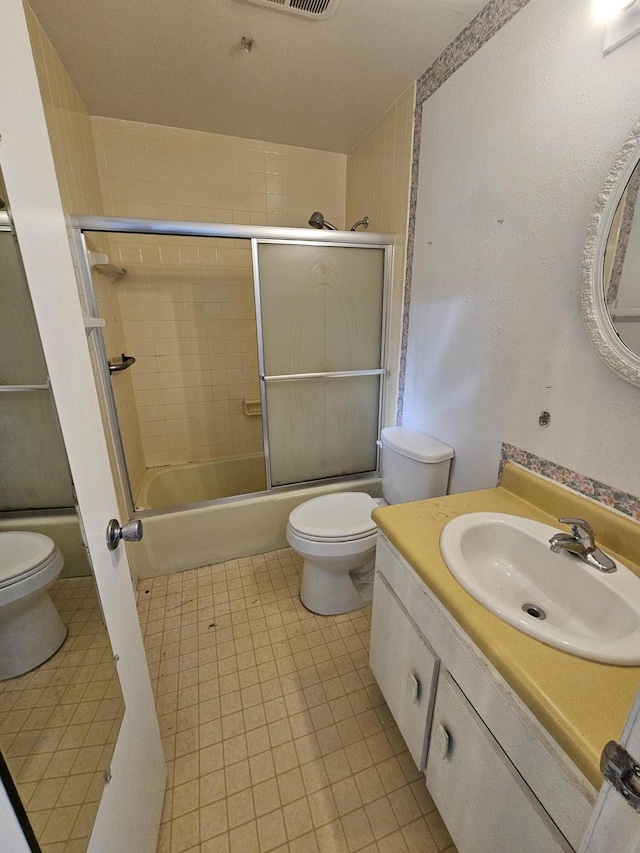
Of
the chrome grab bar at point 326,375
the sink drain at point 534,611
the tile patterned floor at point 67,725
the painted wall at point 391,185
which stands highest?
the painted wall at point 391,185

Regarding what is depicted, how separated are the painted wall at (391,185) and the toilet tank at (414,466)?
1.32 feet

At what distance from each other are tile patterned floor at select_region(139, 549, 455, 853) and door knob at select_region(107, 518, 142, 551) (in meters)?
0.89

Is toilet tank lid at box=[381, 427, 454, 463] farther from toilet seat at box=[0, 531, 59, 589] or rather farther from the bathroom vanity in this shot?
toilet seat at box=[0, 531, 59, 589]

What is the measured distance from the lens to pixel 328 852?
927 mm

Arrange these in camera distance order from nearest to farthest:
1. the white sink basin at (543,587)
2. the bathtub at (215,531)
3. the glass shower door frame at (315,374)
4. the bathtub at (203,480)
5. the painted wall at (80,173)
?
the white sink basin at (543,587), the painted wall at (80,173), the glass shower door frame at (315,374), the bathtub at (215,531), the bathtub at (203,480)

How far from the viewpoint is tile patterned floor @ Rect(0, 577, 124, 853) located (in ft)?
1.42

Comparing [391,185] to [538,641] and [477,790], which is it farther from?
[477,790]

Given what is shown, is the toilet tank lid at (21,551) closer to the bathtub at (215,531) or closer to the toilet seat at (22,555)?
the toilet seat at (22,555)

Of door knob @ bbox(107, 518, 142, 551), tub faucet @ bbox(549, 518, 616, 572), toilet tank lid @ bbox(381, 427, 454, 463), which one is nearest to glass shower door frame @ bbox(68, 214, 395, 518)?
toilet tank lid @ bbox(381, 427, 454, 463)

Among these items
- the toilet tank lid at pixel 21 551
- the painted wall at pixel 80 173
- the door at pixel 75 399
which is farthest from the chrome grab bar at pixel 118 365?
the toilet tank lid at pixel 21 551

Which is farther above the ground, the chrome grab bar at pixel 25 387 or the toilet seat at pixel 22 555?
the chrome grab bar at pixel 25 387

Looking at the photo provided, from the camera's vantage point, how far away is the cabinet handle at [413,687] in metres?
0.92

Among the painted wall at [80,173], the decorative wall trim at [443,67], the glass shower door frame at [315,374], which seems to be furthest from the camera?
the glass shower door frame at [315,374]

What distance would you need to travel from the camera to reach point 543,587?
93cm
